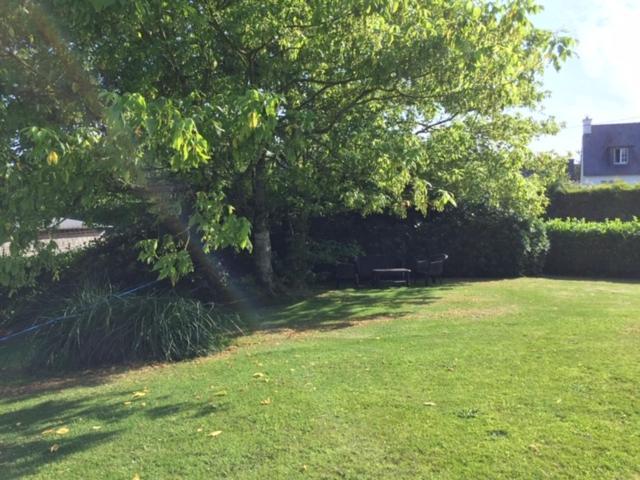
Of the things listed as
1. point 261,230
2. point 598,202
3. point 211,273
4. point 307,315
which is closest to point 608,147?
point 598,202

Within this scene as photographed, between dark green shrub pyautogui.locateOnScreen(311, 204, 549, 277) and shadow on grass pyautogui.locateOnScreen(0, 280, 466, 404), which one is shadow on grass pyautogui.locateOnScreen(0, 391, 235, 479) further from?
dark green shrub pyautogui.locateOnScreen(311, 204, 549, 277)

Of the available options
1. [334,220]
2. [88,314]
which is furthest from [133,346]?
[334,220]

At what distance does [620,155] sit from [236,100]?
47.3 meters

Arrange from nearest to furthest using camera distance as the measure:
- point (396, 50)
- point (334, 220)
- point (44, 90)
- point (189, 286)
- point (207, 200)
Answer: point (207, 200)
point (44, 90)
point (396, 50)
point (189, 286)
point (334, 220)

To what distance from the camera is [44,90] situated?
657cm

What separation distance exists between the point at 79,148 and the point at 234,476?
9.12ft

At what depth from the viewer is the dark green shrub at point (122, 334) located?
7.65 metres

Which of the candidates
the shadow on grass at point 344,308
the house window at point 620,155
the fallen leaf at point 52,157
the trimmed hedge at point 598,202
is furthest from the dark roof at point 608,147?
the fallen leaf at point 52,157

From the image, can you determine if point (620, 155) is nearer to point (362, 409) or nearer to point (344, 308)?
point (344, 308)

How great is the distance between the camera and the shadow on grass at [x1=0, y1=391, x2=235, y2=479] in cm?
448

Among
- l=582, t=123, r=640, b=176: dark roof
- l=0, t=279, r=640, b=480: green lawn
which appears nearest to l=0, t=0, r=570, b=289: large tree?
l=0, t=279, r=640, b=480: green lawn

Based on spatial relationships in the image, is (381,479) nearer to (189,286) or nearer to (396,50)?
(396,50)

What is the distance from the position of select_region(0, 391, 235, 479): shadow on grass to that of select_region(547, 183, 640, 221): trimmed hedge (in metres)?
17.8

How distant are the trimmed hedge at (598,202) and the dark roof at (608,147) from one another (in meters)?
27.5
